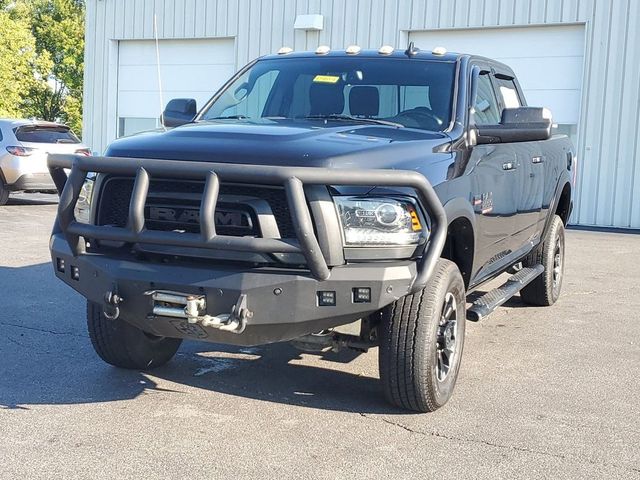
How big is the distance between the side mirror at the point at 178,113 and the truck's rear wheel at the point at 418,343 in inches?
84.6

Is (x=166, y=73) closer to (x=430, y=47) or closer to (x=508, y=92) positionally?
(x=430, y=47)

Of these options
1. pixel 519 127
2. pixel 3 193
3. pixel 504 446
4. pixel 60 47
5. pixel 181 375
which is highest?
pixel 60 47

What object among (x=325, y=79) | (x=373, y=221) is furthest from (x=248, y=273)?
(x=325, y=79)

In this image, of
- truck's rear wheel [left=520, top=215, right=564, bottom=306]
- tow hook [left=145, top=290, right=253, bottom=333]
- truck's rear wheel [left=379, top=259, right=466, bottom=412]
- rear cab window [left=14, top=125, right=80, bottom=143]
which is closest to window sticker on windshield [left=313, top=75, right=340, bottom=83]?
truck's rear wheel [left=379, top=259, right=466, bottom=412]

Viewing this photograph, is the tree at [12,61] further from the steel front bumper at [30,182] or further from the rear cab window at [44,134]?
the steel front bumper at [30,182]

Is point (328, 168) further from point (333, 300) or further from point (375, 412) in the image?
point (375, 412)

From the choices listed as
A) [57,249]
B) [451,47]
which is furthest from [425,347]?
[451,47]

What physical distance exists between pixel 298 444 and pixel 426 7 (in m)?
14.2

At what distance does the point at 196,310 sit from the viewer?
391 cm

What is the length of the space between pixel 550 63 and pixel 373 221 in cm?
1305

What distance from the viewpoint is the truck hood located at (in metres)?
3.98

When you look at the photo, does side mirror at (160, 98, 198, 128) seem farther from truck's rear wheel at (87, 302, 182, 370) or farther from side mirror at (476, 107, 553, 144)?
side mirror at (476, 107, 553, 144)

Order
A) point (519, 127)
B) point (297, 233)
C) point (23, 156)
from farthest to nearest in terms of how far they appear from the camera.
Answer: point (23, 156)
point (519, 127)
point (297, 233)

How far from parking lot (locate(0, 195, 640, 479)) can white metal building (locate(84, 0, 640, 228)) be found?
9.54m
